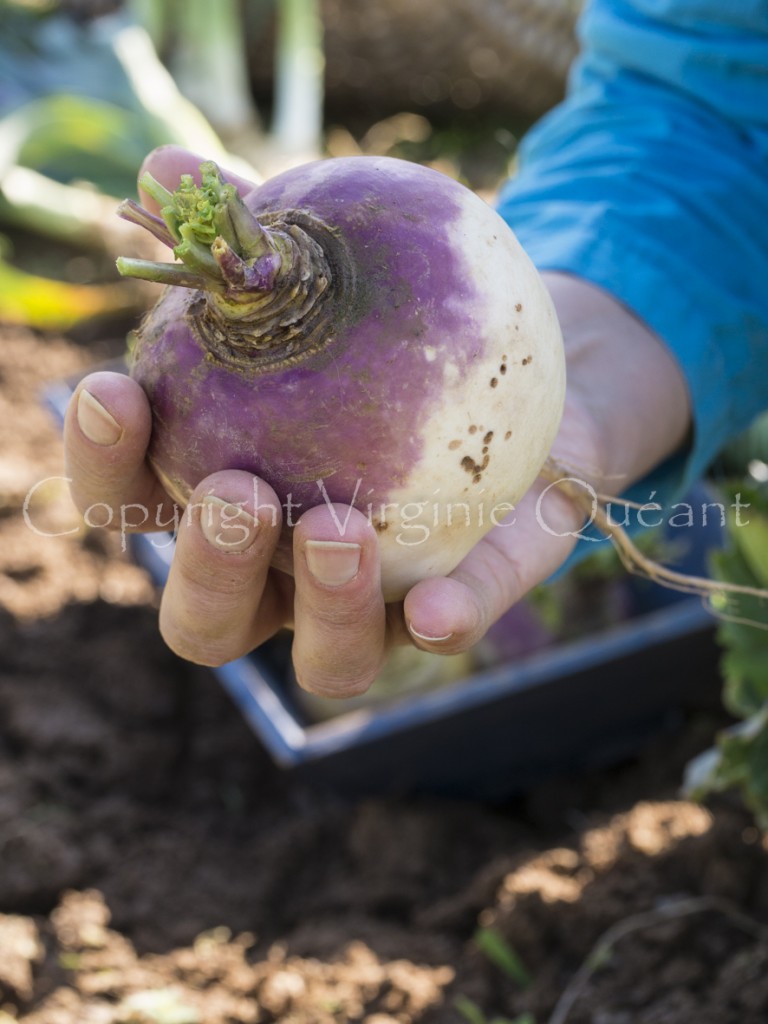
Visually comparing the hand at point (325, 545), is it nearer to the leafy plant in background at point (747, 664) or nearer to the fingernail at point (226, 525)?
the fingernail at point (226, 525)

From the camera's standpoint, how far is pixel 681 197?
182 centimetres

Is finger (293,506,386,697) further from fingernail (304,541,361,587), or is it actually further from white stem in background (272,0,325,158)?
white stem in background (272,0,325,158)

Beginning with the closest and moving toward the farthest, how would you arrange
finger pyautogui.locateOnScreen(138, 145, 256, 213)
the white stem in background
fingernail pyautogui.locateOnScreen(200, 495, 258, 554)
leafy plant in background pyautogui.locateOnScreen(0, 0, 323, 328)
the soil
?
1. fingernail pyautogui.locateOnScreen(200, 495, 258, 554)
2. finger pyautogui.locateOnScreen(138, 145, 256, 213)
3. the soil
4. leafy plant in background pyautogui.locateOnScreen(0, 0, 323, 328)
5. the white stem in background

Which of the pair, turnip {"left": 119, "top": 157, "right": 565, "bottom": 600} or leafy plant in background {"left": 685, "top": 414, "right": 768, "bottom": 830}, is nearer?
turnip {"left": 119, "top": 157, "right": 565, "bottom": 600}

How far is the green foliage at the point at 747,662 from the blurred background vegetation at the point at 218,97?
3.05m

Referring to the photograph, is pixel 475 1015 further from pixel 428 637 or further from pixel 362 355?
pixel 362 355

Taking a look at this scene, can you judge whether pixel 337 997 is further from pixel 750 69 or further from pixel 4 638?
pixel 750 69

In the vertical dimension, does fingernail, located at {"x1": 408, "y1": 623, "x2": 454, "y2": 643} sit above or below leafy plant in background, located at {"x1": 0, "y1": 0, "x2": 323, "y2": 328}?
above

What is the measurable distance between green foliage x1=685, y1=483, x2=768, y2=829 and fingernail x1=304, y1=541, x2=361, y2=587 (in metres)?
0.95

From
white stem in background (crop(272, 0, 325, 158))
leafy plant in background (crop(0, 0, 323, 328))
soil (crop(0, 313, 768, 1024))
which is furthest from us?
white stem in background (crop(272, 0, 325, 158))

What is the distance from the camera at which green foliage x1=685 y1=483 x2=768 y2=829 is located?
1.95 m

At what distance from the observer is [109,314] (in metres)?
4.59

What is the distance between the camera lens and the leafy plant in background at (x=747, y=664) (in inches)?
77.0

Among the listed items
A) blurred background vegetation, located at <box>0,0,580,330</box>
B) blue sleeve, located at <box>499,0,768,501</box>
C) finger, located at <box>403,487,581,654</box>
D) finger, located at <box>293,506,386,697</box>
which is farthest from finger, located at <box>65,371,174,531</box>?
blurred background vegetation, located at <box>0,0,580,330</box>
